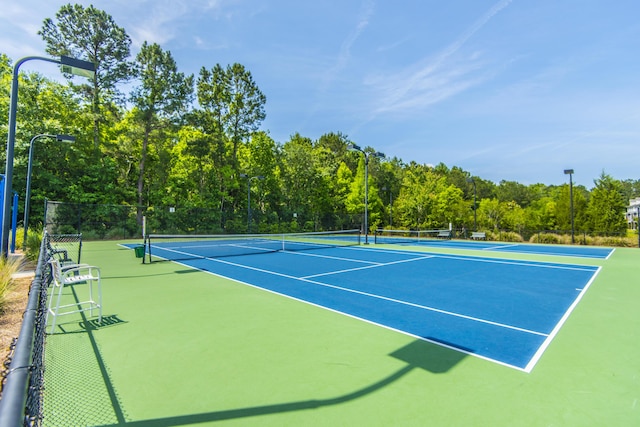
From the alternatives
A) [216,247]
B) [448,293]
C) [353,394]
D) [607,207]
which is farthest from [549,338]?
[607,207]

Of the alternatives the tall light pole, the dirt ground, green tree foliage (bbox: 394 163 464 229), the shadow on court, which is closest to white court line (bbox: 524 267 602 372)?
the shadow on court

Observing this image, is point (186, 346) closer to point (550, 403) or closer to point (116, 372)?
point (116, 372)

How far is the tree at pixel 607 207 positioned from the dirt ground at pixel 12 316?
124ft

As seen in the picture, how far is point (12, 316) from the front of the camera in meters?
5.54

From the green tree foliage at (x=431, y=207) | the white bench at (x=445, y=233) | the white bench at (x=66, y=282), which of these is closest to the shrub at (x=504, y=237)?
the white bench at (x=445, y=233)

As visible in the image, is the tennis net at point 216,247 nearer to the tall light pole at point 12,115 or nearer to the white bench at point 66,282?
the tall light pole at point 12,115

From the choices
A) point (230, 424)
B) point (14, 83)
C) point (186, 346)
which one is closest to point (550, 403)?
point (230, 424)

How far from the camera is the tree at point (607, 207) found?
28703 millimetres

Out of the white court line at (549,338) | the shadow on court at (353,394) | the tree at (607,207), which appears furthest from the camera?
the tree at (607,207)

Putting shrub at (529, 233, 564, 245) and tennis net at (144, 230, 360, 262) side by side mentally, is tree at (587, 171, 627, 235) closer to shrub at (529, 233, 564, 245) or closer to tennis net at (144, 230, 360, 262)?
shrub at (529, 233, 564, 245)

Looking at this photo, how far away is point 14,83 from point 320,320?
8.20 meters

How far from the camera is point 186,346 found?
4.45 meters

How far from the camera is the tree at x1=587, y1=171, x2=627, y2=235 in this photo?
28.7m

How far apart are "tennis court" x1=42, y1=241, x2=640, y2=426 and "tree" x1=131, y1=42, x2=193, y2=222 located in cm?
2642
